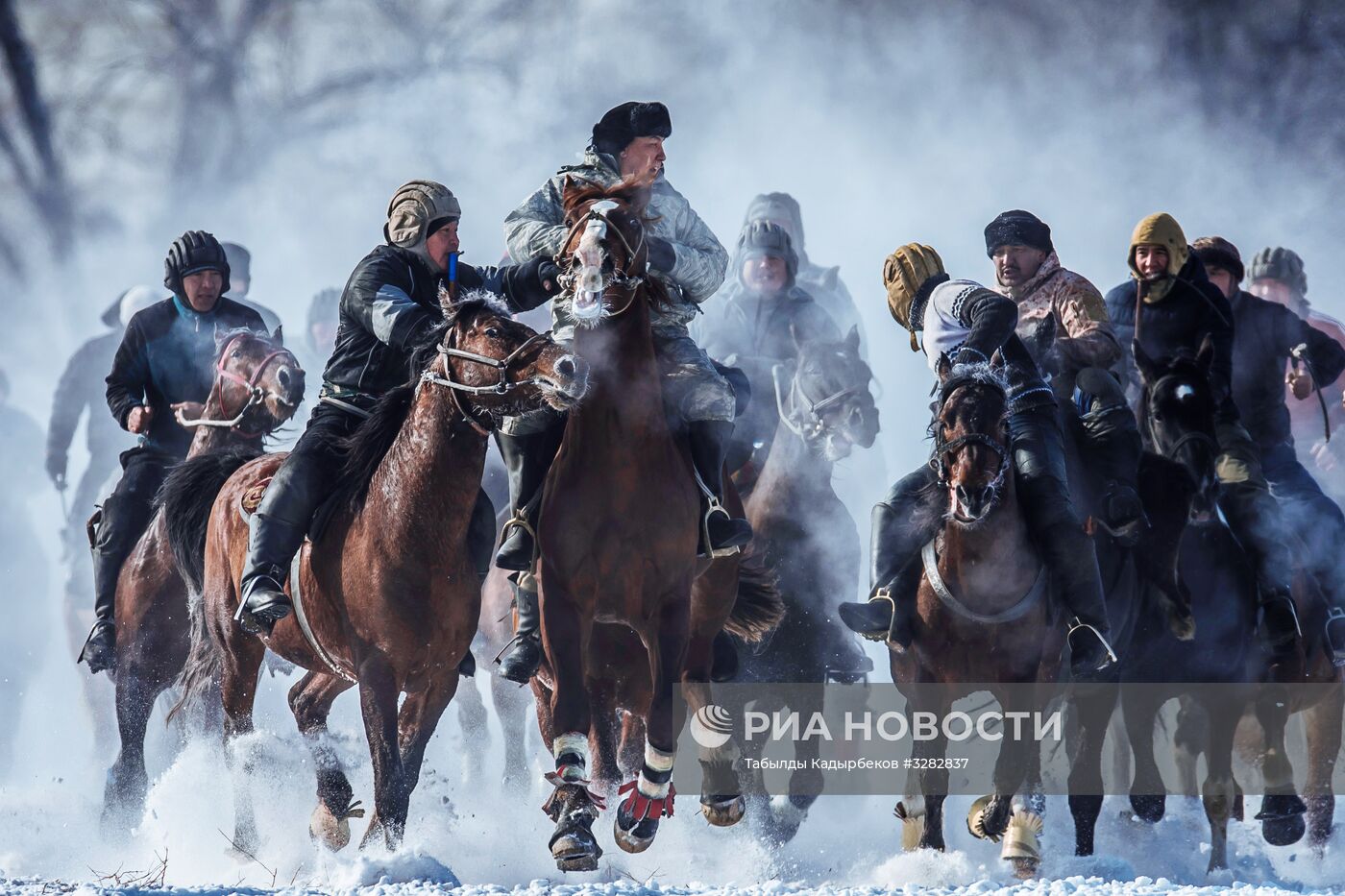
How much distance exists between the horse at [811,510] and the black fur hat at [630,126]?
245 centimetres

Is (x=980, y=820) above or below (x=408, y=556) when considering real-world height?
below

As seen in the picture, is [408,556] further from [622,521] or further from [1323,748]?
[1323,748]

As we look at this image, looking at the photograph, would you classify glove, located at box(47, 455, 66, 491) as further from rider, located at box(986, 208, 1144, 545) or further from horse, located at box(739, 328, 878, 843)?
rider, located at box(986, 208, 1144, 545)

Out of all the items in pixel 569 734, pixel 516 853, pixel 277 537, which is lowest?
pixel 516 853

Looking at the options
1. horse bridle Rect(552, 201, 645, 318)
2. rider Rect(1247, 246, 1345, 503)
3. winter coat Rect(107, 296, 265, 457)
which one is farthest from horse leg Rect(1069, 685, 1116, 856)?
winter coat Rect(107, 296, 265, 457)

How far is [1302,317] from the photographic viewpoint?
14.4 m

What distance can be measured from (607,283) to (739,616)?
2.55 m

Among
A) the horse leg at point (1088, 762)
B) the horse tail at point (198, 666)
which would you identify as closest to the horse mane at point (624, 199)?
the horse leg at point (1088, 762)

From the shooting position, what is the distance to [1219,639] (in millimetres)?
10883

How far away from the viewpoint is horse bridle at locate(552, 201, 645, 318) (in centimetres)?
834

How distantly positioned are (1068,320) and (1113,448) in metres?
0.75

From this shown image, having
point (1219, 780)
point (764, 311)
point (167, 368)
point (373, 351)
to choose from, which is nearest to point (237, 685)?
point (373, 351)

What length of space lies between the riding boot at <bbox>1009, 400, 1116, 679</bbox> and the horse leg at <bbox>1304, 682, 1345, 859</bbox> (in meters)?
2.77

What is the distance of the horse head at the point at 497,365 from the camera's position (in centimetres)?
797
